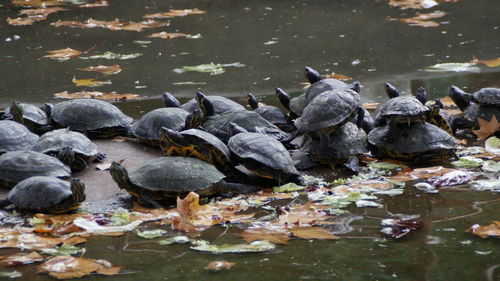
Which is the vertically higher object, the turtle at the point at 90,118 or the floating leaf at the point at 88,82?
the turtle at the point at 90,118

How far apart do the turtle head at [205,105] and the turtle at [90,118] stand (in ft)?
1.89

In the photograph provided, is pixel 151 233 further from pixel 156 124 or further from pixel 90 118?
pixel 90 118

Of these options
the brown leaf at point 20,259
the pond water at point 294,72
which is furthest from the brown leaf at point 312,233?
the brown leaf at point 20,259

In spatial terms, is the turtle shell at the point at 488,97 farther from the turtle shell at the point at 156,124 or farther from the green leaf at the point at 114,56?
the green leaf at the point at 114,56

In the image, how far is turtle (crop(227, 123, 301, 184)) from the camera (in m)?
4.39

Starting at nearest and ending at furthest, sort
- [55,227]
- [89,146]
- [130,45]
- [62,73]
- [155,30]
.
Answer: [55,227]
[89,146]
[62,73]
[130,45]
[155,30]

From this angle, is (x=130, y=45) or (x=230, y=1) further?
(x=230, y=1)

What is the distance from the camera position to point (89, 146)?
480cm

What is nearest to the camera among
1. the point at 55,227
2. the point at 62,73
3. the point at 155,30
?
the point at 55,227

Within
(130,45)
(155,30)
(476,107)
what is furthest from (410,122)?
(155,30)

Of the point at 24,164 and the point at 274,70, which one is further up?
the point at 24,164

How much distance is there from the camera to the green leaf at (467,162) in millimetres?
4672

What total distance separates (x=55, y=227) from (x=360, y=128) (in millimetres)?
2170

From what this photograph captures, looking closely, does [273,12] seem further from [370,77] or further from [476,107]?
[476,107]
